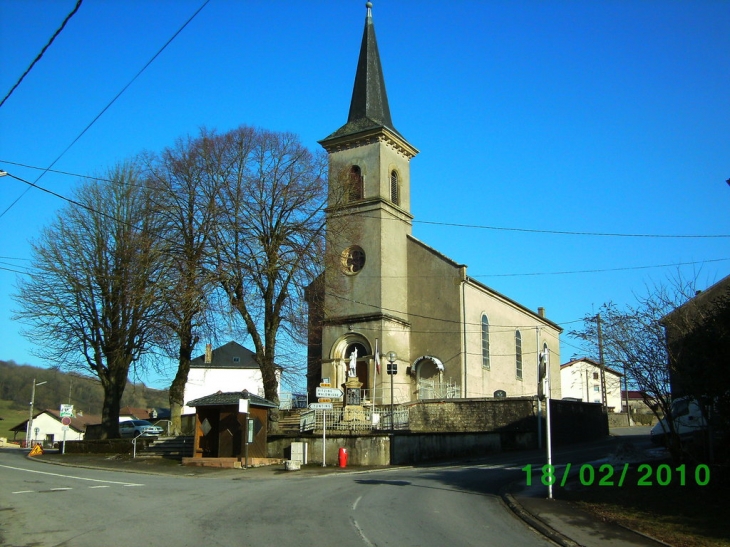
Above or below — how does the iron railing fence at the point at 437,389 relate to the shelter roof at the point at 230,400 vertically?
above

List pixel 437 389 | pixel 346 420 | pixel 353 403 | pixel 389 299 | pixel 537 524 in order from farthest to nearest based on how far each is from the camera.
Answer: pixel 389 299
pixel 437 389
pixel 353 403
pixel 346 420
pixel 537 524

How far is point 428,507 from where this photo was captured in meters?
13.4

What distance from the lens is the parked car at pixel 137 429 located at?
37.0 m

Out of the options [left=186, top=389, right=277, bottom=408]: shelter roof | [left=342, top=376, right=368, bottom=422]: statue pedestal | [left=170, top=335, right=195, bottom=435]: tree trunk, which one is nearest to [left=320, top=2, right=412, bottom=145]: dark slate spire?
[left=342, top=376, right=368, bottom=422]: statue pedestal

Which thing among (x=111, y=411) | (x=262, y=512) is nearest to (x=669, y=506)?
(x=262, y=512)

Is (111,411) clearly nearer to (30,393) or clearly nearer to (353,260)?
(353,260)

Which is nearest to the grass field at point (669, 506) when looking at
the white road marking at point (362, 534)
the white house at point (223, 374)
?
the white road marking at point (362, 534)

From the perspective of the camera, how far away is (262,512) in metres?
12.6

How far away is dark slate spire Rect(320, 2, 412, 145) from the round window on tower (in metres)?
6.77

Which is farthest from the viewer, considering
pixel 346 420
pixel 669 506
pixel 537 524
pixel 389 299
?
pixel 389 299

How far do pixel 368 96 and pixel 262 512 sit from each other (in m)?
33.4

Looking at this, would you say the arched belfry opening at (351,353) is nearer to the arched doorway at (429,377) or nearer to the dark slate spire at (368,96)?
the arched doorway at (429,377)

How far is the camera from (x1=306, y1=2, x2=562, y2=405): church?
3788 cm
